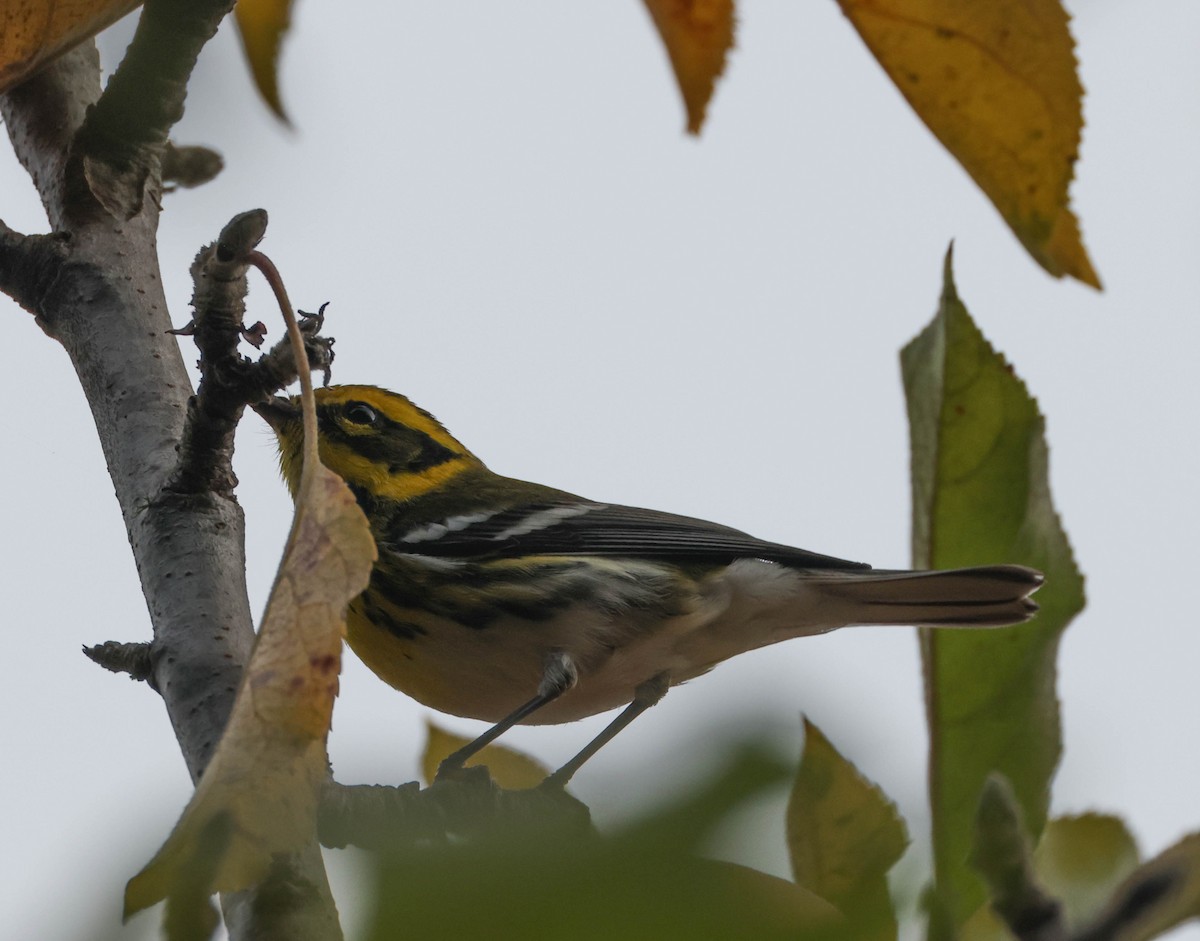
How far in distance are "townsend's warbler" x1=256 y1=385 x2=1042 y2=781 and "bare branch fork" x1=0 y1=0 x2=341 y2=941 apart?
0.92 m

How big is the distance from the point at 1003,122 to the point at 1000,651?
1.55ft

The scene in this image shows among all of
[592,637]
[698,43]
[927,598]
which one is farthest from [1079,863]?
[592,637]

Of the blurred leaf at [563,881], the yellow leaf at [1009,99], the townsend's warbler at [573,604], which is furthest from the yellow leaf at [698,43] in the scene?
the townsend's warbler at [573,604]

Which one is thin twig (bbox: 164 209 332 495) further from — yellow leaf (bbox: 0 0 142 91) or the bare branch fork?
yellow leaf (bbox: 0 0 142 91)

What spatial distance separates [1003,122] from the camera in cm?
122

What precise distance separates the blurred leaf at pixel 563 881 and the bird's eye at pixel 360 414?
3343mm

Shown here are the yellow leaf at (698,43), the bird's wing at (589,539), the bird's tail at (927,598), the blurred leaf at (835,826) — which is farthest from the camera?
the bird's wing at (589,539)

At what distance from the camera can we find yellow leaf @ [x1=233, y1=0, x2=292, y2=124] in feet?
5.97

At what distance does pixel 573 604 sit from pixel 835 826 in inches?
77.1

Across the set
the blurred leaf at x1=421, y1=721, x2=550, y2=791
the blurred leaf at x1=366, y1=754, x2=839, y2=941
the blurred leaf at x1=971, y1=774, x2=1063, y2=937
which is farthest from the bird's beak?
the blurred leaf at x1=366, y1=754, x2=839, y2=941

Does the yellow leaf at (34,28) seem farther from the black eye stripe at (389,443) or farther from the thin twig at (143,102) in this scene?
the black eye stripe at (389,443)

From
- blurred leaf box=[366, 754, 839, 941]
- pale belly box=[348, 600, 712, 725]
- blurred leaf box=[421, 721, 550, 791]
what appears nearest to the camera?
blurred leaf box=[366, 754, 839, 941]

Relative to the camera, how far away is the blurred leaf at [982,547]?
117cm

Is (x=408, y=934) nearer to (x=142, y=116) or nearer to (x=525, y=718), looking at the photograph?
(x=142, y=116)
